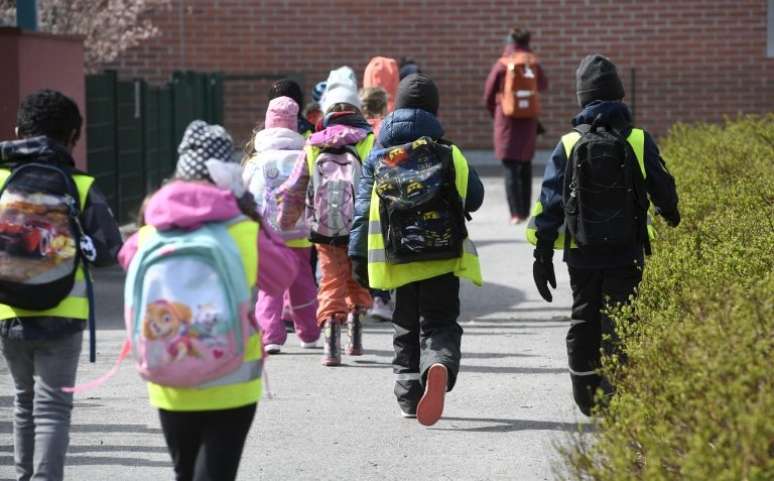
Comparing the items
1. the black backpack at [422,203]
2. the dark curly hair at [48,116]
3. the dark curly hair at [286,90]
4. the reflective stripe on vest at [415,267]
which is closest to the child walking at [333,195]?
the dark curly hair at [286,90]

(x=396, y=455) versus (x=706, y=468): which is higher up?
(x=706, y=468)

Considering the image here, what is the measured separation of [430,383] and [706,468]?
10.9 feet

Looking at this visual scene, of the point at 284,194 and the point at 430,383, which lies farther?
the point at 284,194

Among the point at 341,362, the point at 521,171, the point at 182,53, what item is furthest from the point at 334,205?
the point at 182,53

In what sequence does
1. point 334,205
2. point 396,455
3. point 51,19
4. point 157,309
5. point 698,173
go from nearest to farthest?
1. point 157,309
2. point 396,455
3. point 334,205
4. point 698,173
5. point 51,19

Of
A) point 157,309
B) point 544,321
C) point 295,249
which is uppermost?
point 157,309

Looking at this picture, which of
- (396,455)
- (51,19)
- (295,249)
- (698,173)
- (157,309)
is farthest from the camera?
(51,19)

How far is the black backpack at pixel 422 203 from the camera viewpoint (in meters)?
7.49

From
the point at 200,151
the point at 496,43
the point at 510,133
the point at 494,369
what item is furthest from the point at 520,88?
the point at 200,151

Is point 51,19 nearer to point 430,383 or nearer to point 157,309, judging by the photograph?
point 430,383

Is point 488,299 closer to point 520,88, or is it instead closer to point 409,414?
point 409,414

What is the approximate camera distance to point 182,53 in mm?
23797

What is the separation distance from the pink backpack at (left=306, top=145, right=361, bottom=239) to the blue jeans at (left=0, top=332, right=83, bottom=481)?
3380 millimetres

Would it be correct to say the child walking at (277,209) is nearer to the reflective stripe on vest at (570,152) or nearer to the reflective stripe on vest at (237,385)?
the reflective stripe on vest at (570,152)
